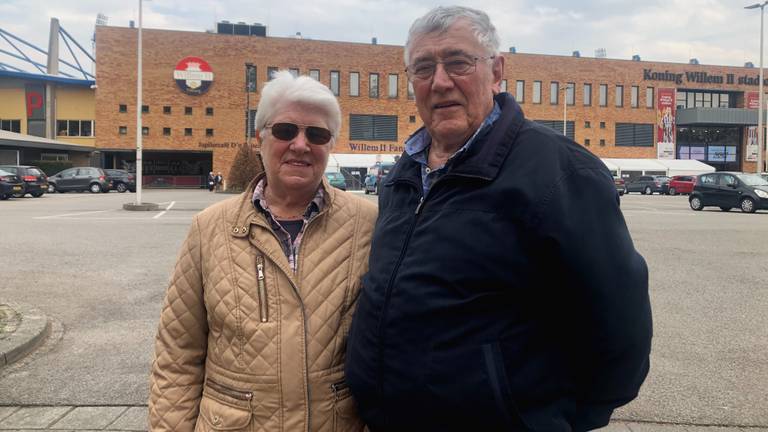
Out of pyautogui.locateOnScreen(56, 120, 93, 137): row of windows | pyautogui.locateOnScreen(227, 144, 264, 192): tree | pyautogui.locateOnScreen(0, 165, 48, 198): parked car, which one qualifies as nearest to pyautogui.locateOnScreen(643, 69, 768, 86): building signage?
pyautogui.locateOnScreen(227, 144, 264, 192): tree

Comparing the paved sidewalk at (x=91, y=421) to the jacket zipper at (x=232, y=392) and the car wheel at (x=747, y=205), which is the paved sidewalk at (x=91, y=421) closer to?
the jacket zipper at (x=232, y=392)

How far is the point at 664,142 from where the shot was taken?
56.3 meters

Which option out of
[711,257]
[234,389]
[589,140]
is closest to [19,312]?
[234,389]

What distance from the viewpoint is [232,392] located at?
2.02 meters

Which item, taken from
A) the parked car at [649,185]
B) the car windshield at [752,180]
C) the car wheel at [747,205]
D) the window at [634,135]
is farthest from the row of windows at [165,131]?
the car wheel at [747,205]

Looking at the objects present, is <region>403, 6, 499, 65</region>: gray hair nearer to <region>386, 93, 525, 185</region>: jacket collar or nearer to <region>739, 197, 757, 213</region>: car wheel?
<region>386, 93, 525, 185</region>: jacket collar

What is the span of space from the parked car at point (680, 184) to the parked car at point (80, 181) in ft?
119

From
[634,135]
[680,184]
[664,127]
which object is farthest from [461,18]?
[664,127]

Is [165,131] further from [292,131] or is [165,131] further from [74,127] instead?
[292,131]

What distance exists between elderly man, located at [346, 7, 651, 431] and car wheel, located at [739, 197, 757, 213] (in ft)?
75.9

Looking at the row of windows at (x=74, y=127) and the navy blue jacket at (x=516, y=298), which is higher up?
the row of windows at (x=74, y=127)

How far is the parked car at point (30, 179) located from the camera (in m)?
27.2

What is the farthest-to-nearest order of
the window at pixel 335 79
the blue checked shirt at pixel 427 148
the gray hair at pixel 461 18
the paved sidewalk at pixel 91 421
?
the window at pixel 335 79 < the paved sidewalk at pixel 91 421 < the gray hair at pixel 461 18 < the blue checked shirt at pixel 427 148

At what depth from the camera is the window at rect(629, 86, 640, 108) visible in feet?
183
